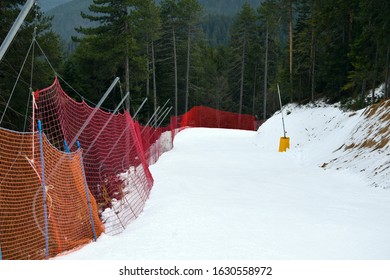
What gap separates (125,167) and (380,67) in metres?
16.3

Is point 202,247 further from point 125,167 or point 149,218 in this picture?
point 125,167

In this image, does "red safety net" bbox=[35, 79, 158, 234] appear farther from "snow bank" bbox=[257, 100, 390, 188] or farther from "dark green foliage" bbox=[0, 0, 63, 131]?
"snow bank" bbox=[257, 100, 390, 188]

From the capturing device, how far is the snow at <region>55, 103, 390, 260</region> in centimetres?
526

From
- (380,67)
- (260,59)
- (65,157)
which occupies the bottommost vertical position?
(65,157)

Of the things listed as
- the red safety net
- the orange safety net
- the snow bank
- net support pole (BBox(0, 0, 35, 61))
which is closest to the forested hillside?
the snow bank

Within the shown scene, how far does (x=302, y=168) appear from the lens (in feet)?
43.3

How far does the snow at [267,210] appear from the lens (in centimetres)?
526

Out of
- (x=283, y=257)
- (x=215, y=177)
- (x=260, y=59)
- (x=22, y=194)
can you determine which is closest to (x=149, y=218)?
(x=22, y=194)

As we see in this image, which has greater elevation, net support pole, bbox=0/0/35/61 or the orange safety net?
net support pole, bbox=0/0/35/61

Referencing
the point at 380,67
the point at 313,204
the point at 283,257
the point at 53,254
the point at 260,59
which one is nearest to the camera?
the point at 283,257

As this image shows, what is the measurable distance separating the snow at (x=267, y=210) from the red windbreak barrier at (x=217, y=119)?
29.1m

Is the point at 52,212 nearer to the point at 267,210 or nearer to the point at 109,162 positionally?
the point at 267,210

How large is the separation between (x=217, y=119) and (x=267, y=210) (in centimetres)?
4176

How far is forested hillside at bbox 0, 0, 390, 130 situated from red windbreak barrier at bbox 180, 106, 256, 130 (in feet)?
10.3
